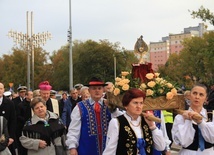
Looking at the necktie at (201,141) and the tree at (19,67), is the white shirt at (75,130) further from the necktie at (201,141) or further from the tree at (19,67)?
the tree at (19,67)

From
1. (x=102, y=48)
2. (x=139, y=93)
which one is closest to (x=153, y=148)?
(x=139, y=93)

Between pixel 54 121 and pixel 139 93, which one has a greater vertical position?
pixel 139 93

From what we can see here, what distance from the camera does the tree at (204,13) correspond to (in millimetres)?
22656

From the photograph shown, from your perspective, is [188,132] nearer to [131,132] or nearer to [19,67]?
[131,132]

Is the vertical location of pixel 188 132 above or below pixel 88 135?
above

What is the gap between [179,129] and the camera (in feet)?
15.3

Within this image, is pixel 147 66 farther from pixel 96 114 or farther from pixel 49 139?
pixel 49 139

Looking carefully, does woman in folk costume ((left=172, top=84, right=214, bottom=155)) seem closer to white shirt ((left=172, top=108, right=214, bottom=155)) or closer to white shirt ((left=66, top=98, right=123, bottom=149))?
white shirt ((left=172, top=108, right=214, bottom=155))

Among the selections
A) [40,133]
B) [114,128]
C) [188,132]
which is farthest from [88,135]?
[188,132]

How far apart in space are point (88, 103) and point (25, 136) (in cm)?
111

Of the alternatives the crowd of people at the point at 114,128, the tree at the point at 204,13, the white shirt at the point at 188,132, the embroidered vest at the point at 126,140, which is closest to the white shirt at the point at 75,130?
the crowd of people at the point at 114,128

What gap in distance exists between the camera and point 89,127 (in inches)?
223

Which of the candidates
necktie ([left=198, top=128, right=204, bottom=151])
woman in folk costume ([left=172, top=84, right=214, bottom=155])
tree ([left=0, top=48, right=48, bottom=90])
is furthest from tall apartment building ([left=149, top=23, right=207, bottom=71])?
necktie ([left=198, top=128, right=204, bottom=151])

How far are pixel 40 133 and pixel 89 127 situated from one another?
85 centimetres
